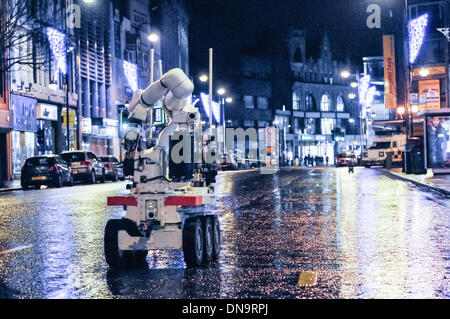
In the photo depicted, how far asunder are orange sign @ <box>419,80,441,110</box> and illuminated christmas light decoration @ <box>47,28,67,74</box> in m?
26.1

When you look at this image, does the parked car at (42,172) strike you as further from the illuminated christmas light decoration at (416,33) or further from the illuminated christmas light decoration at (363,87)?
Result: the illuminated christmas light decoration at (363,87)

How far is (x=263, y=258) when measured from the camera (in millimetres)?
9062

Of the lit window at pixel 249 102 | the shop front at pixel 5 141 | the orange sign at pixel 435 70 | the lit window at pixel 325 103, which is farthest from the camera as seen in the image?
the lit window at pixel 325 103

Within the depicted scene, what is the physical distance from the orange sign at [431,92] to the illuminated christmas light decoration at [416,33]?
2.76 m

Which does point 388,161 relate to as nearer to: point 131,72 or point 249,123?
point 131,72

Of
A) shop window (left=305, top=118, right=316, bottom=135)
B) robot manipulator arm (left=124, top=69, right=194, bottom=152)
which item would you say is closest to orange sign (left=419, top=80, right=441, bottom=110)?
robot manipulator arm (left=124, top=69, right=194, bottom=152)

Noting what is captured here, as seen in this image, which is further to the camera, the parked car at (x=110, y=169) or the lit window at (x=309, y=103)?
the lit window at (x=309, y=103)

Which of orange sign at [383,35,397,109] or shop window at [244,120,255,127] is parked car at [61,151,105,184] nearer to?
orange sign at [383,35,397,109]

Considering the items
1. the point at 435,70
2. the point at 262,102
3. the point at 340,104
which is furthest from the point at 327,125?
the point at 435,70

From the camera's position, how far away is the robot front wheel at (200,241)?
809cm

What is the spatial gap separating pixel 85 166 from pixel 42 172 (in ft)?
13.5

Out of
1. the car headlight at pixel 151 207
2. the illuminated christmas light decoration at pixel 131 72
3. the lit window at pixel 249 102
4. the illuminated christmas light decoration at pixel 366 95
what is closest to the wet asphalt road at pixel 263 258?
the car headlight at pixel 151 207

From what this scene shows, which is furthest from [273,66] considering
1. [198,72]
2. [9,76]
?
[9,76]

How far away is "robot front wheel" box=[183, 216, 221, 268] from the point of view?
26.5 ft
